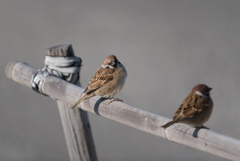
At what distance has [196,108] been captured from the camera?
2838 millimetres

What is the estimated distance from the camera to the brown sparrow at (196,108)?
108 inches

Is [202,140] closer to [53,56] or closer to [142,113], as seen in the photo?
[142,113]

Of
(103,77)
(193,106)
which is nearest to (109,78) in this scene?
(103,77)

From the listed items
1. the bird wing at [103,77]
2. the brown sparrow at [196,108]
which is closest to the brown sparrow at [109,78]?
the bird wing at [103,77]

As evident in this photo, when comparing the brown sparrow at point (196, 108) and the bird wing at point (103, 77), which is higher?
the bird wing at point (103, 77)

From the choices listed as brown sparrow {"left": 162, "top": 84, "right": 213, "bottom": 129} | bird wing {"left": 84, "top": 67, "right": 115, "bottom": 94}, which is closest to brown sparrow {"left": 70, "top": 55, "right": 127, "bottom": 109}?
bird wing {"left": 84, "top": 67, "right": 115, "bottom": 94}

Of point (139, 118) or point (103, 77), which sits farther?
point (103, 77)

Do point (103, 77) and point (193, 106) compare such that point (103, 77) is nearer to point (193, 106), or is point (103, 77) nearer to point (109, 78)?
point (109, 78)

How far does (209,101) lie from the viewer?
113 inches

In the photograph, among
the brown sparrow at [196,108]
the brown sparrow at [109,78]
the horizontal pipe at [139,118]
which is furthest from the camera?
the brown sparrow at [109,78]

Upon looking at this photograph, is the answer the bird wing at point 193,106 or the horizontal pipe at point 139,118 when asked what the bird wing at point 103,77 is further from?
the bird wing at point 193,106

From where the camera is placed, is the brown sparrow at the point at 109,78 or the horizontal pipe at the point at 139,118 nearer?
the horizontal pipe at the point at 139,118

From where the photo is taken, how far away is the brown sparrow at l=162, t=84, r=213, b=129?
9.04ft

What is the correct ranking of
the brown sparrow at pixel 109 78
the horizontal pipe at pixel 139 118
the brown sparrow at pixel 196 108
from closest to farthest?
the horizontal pipe at pixel 139 118 → the brown sparrow at pixel 196 108 → the brown sparrow at pixel 109 78
